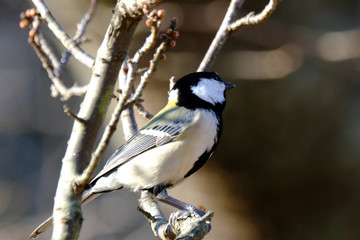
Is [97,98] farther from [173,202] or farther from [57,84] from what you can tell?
[173,202]

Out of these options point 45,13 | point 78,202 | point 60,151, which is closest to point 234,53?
point 45,13

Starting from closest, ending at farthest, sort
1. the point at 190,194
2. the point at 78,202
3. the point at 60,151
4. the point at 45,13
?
1. the point at 78,202
2. the point at 45,13
3. the point at 190,194
4. the point at 60,151

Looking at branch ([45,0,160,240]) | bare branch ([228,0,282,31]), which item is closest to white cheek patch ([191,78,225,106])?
bare branch ([228,0,282,31])

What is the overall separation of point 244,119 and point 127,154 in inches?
59.5

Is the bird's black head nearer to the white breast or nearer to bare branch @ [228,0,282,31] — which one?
the white breast

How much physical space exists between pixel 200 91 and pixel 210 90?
5cm

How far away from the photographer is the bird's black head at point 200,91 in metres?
2.23

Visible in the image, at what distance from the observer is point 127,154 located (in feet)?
6.89

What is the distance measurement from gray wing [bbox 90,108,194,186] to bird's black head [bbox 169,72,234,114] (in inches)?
4.6

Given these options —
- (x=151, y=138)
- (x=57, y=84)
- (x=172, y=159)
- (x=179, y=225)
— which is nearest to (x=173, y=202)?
(x=172, y=159)

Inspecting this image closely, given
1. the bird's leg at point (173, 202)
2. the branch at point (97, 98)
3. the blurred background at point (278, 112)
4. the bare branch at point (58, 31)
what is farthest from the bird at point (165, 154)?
the blurred background at point (278, 112)

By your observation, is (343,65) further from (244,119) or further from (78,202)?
(78,202)

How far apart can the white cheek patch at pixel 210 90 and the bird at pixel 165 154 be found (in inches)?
2.0

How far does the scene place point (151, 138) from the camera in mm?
2121
